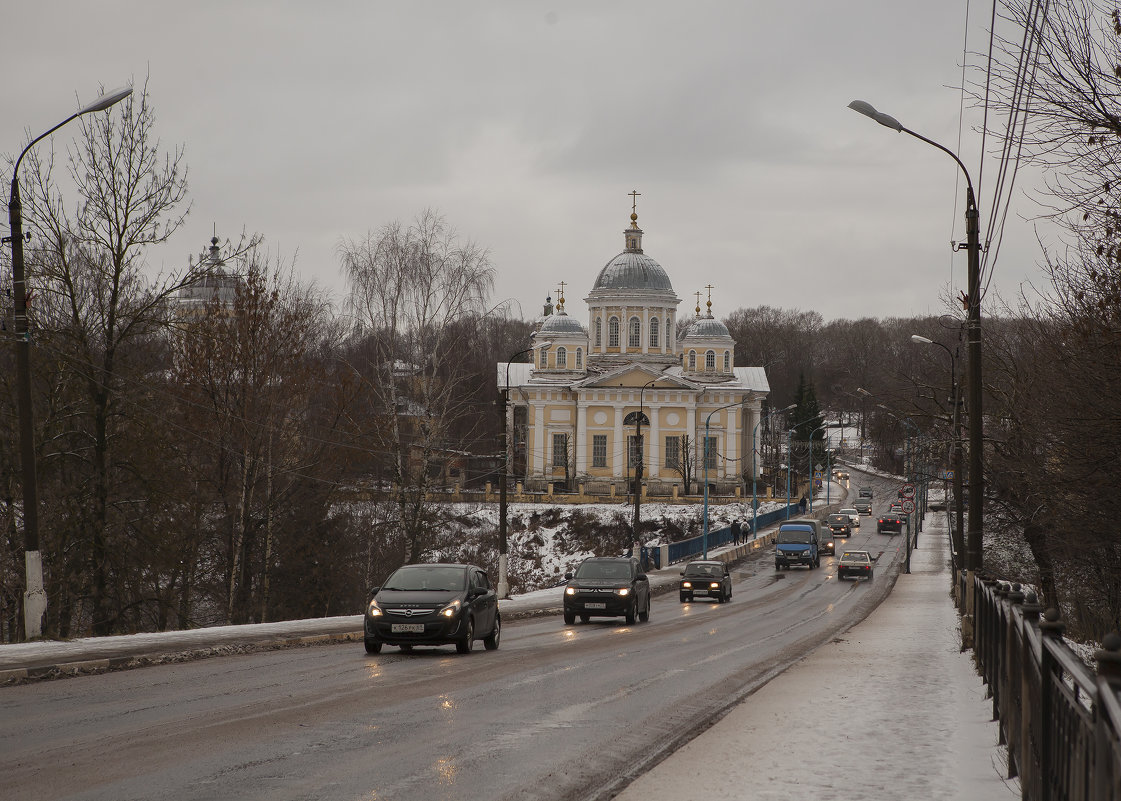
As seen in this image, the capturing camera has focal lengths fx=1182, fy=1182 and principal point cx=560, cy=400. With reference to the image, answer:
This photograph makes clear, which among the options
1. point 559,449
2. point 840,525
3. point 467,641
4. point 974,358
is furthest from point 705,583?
point 559,449

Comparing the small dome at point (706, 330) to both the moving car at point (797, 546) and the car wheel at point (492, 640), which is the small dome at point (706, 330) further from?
the car wheel at point (492, 640)

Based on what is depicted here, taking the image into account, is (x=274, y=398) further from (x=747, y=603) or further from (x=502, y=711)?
(x=502, y=711)

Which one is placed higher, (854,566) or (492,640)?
(492,640)

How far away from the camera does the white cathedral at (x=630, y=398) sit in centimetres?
9281

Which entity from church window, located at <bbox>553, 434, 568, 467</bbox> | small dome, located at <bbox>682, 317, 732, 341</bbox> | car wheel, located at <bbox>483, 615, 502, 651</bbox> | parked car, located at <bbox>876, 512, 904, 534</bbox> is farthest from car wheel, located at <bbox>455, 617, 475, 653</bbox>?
small dome, located at <bbox>682, 317, 732, 341</bbox>

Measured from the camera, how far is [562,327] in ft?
324

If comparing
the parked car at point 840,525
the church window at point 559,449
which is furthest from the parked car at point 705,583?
the church window at point 559,449

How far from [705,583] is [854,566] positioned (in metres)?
14.9

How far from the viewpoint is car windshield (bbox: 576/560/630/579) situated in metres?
28.8

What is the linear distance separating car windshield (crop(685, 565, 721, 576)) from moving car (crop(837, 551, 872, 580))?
14033mm

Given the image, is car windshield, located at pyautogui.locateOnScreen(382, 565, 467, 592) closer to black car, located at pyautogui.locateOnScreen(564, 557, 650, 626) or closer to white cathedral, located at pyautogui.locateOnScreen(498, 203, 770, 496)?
black car, located at pyautogui.locateOnScreen(564, 557, 650, 626)

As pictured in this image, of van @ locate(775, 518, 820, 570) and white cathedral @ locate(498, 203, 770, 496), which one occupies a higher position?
white cathedral @ locate(498, 203, 770, 496)

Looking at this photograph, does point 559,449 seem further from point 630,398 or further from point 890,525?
point 890,525

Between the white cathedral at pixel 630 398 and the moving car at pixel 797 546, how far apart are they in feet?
76.9
